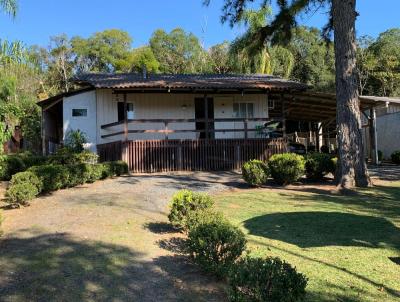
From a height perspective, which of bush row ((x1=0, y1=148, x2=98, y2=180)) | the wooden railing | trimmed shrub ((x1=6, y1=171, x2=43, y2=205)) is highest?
the wooden railing

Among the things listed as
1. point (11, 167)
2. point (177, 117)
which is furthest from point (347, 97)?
point (11, 167)

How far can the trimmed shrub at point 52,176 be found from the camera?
10.9 metres

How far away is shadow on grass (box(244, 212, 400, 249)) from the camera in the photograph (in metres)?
7.52

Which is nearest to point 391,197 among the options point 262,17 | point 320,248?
point 320,248

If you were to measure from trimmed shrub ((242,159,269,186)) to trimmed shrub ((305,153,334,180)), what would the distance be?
1941 millimetres

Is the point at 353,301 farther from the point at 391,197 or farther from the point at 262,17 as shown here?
the point at 262,17

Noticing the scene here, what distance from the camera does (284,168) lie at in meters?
13.5

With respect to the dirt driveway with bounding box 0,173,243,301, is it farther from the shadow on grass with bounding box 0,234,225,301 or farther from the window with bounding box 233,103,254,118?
the window with bounding box 233,103,254,118

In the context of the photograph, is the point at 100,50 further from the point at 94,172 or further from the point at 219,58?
the point at 94,172

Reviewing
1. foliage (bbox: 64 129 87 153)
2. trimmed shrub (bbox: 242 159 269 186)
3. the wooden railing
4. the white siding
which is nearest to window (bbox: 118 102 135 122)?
the white siding

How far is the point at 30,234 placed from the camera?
727 centimetres

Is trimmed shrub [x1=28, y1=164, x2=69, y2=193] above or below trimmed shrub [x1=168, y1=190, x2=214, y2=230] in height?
above

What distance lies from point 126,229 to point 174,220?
2.71ft

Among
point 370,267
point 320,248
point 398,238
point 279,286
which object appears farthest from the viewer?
point 398,238
